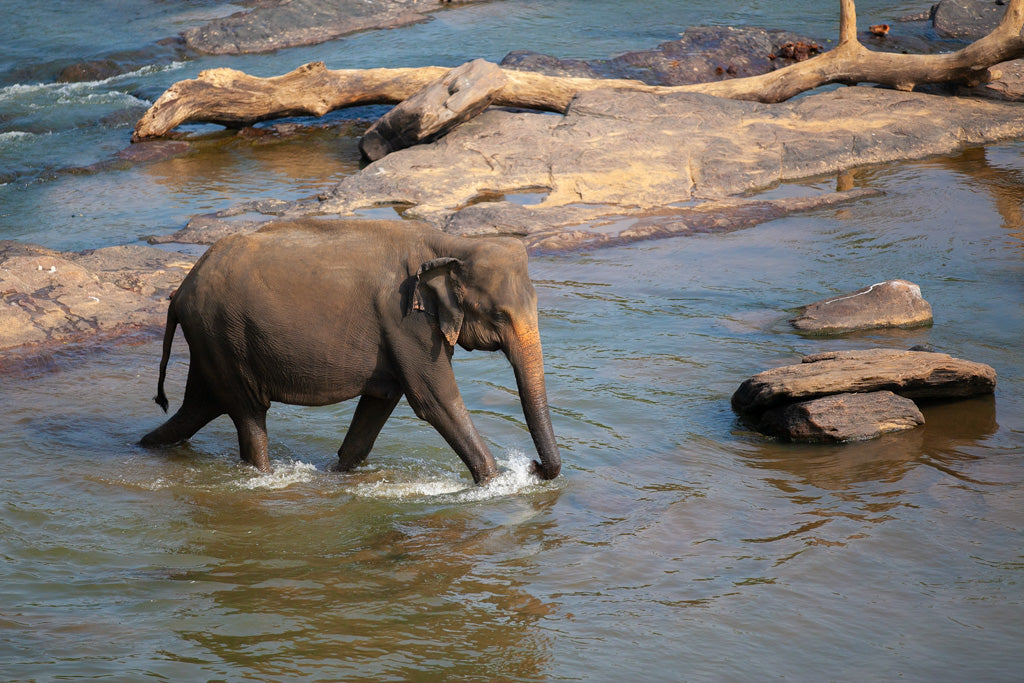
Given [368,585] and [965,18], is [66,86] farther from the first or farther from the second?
[368,585]

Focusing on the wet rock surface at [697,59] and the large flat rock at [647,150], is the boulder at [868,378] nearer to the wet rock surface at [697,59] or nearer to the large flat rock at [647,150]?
the large flat rock at [647,150]

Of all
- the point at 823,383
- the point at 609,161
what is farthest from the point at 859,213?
the point at 823,383

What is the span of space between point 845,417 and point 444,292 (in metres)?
2.98

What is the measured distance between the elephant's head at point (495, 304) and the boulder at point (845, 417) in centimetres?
206

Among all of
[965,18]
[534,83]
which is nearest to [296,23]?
[534,83]

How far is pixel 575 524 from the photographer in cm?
602

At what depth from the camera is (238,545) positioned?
18.9 feet

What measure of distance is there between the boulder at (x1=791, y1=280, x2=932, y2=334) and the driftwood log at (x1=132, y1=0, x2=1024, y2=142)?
6.96 meters

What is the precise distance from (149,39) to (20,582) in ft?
68.1

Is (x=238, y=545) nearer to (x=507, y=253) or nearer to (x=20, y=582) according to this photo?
(x=20, y=582)

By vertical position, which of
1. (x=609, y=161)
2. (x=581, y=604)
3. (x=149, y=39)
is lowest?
(x=581, y=604)

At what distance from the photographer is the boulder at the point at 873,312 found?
29.6ft

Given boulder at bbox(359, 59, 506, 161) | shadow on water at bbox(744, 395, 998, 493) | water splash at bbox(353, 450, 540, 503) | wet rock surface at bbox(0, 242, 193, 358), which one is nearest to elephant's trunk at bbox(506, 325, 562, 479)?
water splash at bbox(353, 450, 540, 503)

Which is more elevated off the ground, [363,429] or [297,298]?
[297,298]
